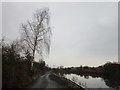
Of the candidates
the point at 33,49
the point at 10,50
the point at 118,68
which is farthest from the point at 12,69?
the point at 118,68

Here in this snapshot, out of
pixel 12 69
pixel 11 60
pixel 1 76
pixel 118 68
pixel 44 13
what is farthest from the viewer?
pixel 118 68

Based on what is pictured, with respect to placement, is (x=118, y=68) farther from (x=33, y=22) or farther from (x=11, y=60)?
(x=11, y=60)

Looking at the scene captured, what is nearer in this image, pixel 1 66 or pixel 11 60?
pixel 1 66

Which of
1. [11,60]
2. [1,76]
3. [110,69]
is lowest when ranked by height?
[110,69]

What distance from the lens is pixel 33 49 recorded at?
26750 millimetres

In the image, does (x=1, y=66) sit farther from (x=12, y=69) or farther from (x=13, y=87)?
(x=13, y=87)

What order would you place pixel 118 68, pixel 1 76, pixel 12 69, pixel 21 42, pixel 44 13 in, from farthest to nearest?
pixel 118 68 → pixel 44 13 → pixel 21 42 → pixel 12 69 → pixel 1 76

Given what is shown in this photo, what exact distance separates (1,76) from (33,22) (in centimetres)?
1646

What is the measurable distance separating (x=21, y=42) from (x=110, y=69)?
31550 mm

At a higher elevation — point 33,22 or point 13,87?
point 33,22

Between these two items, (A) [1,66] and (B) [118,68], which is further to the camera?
(B) [118,68]

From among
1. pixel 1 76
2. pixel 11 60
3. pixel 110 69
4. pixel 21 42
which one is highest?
pixel 21 42

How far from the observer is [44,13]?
1138 inches

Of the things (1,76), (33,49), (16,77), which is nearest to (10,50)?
(16,77)
